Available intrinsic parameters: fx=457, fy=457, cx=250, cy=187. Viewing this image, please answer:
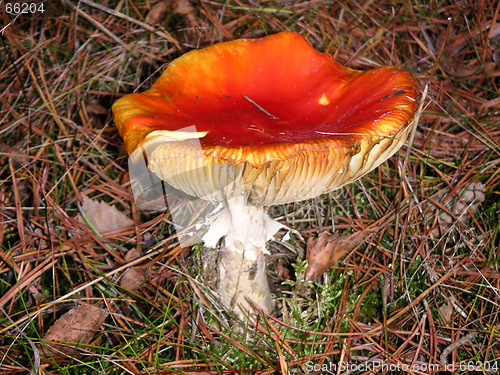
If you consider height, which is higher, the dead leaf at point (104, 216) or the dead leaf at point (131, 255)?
the dead leaf at point (104, 216)

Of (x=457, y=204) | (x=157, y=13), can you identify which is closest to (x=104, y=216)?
(x=157, y=13)

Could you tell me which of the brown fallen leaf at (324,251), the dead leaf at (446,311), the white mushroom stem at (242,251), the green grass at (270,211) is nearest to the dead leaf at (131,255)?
the green grass at (270,211)

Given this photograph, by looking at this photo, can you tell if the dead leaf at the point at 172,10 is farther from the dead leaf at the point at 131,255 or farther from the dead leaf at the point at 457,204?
the dead leaf at the point at 457,204

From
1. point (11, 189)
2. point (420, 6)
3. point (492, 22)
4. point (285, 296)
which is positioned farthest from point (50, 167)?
point (492, 22)

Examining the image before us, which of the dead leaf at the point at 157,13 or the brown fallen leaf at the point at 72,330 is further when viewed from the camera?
the dead leaf at the point at 157,13

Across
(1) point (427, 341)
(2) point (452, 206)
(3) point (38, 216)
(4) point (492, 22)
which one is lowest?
(1) point (427, 341)

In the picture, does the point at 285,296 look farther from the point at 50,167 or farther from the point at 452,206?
the point at 50,167

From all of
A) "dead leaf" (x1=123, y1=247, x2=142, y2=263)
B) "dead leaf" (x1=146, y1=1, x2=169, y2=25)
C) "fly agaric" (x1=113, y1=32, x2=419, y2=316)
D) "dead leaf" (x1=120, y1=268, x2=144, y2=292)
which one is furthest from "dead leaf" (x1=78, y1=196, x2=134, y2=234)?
"dead leaf" (x1=146, y1=1, x2=169, y2=25)
